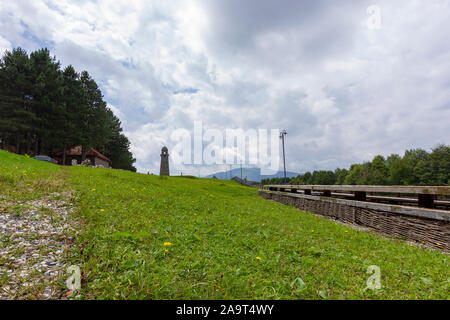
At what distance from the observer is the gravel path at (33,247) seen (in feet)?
7.04

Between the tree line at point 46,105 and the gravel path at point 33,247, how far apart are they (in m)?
43.2

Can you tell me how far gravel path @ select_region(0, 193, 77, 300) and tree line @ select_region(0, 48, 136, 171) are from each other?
43.2m

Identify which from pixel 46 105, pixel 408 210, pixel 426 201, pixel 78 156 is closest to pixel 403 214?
pixel 408 210

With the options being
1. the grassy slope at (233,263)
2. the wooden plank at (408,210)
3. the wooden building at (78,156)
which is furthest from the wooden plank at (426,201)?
the wooden building at (78,156)

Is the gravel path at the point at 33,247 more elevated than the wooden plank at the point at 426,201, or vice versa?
the wooden plank at the point at 426,201

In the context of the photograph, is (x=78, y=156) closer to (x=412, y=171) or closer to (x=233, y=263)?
(x=233, y=263)

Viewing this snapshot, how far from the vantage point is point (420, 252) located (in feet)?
13.0

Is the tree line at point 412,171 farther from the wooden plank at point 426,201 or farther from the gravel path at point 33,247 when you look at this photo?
the gravel path at point 33,247

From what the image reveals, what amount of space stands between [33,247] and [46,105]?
157 feet

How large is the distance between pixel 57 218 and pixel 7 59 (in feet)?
172

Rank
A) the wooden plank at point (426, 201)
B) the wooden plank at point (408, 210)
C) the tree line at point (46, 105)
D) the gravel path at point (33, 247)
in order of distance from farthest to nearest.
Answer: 1. the tree line at point (46, 105)
2. the wooden plank at point (426, 201)
3. the wooden plank at point (408, 210)
4. the gravel path at point (33, 247)

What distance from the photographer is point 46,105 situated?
38.0 m

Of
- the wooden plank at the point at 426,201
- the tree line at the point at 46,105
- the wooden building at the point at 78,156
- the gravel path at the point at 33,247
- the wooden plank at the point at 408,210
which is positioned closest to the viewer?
the gravel path at the point at 33,247
